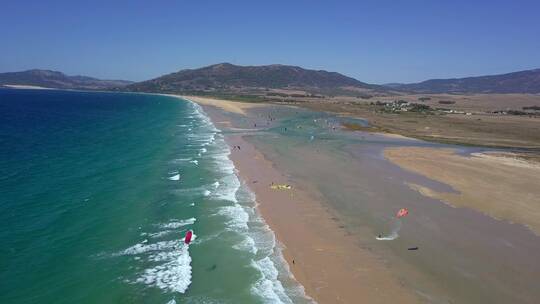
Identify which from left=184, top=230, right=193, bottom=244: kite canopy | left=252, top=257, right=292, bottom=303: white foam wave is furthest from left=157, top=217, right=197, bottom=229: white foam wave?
left=252, top=257, right=292, bottom=303: white foam wave

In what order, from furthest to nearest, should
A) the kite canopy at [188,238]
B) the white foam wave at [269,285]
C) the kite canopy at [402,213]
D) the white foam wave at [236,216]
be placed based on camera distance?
the kite canopy at [402,213]
the white foam wave at [236,216]
the kite canopy at [188,238]
the white foam wave at [269,285]

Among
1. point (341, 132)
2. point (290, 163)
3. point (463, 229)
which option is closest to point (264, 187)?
point (290, 163)

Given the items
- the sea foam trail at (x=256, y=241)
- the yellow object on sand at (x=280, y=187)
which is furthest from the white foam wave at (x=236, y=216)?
the yellow object on sand at (x=280, y=187)

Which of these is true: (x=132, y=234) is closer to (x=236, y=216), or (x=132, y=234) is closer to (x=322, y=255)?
(x=236, y=216)

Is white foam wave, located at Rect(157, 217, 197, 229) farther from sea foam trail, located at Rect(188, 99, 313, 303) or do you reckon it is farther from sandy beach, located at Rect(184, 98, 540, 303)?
sandy beach, located at Rect(184, 98, 540, 303)

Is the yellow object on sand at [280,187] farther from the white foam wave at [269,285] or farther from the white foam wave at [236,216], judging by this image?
the white foam wave at [269,285]

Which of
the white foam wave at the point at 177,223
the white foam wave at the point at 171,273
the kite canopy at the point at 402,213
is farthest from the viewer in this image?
the kite canopy at the point at 402,213

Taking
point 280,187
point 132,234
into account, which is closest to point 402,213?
point 280,187
